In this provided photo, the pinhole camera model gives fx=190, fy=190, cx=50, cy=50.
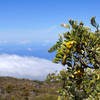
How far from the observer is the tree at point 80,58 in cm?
402

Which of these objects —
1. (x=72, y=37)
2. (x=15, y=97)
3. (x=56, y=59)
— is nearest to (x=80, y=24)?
(x=72, y=37)

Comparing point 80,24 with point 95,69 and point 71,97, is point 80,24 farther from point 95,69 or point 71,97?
point 71,97

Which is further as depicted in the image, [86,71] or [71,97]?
[71,97]

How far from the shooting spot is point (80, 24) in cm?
409

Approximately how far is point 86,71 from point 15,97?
1989 centimetres

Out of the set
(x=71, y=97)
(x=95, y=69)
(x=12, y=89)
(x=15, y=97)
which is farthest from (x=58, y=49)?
(x=12, y=89)

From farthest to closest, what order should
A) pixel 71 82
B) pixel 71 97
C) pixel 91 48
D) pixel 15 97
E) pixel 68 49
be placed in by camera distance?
pixel 15 97 → pixel 71 97 → pixel 71 82 → pixel 91 48 → pixel 68 49

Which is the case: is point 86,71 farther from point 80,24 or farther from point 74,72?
point 80,24

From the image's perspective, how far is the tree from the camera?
13.2 ft

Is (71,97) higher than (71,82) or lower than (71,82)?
lower

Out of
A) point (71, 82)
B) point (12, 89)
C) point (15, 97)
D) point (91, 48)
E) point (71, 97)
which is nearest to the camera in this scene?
point (91, 48)

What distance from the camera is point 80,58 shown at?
426 cm

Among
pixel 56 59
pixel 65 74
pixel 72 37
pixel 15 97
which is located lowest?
pixel 15 97

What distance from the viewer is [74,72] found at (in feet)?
13.9
